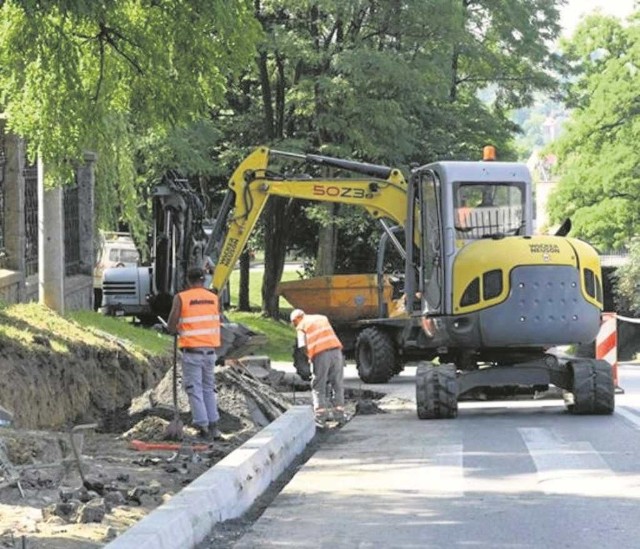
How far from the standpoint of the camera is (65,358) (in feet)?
54.1

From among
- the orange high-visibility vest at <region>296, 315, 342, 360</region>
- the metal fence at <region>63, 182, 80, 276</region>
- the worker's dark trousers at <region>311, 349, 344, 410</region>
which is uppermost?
the metal fence at <region>63, 182, 80, 276</region>

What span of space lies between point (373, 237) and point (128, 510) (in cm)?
3568

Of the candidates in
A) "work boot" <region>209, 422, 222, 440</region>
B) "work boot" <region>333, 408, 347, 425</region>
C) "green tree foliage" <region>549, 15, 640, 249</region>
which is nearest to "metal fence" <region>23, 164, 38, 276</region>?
"work boot" <region>333, 408, 347, 425</region>

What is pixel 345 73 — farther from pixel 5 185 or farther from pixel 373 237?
pixel 5 185

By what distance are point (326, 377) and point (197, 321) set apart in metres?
3.64

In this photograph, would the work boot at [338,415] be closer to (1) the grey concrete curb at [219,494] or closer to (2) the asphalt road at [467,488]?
(2) the asphalt road at [467,488]

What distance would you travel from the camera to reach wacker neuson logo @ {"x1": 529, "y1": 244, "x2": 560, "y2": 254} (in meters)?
17.4

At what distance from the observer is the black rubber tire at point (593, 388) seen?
56.2 feet

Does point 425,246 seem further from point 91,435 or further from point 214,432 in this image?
point 91,435

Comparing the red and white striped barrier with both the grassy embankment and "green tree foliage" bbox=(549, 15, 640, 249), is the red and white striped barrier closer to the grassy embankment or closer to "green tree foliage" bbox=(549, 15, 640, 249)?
the grassy embankment

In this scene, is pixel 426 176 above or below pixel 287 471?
above

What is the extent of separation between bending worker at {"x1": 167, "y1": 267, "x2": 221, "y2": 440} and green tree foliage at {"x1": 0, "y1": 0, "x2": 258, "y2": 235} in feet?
6.19

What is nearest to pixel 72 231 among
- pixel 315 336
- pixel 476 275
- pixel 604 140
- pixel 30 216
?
pixel 30 216

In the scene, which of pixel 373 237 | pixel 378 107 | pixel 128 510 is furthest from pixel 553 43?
pixel 128 510
